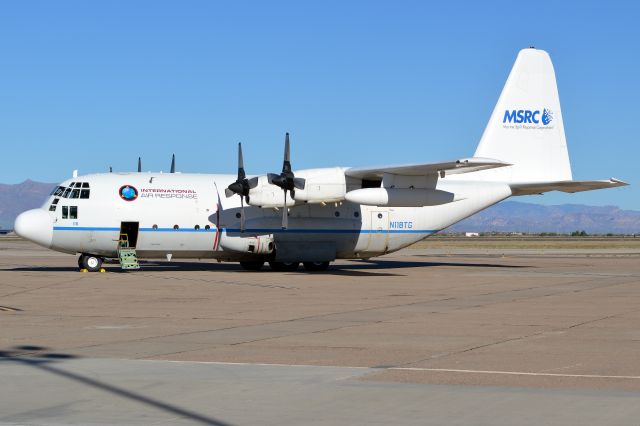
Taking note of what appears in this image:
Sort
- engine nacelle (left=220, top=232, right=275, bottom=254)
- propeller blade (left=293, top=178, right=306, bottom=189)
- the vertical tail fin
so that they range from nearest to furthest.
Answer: propeller blade (left=293, top=178, right=306, bottom=189) → engine nacelle (left=220, top=232, right=275, bottom=254) → the vertical tail fin

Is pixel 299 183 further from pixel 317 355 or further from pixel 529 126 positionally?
pixel 317 355

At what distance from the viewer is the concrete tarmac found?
9461 millimetres

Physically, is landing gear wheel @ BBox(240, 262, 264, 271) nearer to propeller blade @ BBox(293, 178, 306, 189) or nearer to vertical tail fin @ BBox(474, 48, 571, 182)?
propeller blade @ BBox(293, 178, 306, 189)

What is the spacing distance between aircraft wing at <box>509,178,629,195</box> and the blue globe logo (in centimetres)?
1701

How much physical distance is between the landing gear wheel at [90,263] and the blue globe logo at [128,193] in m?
3.07

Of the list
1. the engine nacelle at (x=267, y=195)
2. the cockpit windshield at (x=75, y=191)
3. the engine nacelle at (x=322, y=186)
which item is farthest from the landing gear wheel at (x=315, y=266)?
the cockpit windshield at (x=75, y=191)

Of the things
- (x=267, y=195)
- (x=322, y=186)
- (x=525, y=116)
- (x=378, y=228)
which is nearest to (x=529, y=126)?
(x=525, y=116)

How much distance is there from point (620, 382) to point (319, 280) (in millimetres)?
22670

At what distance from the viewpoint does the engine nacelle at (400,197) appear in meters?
35.9

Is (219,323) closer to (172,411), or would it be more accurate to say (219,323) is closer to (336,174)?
(172,411)

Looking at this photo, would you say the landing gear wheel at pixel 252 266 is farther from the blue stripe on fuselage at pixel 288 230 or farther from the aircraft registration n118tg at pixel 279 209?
the blue stripe on fuselage at pixel 288 230

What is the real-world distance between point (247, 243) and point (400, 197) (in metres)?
6.74

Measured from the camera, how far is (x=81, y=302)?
2350 cm

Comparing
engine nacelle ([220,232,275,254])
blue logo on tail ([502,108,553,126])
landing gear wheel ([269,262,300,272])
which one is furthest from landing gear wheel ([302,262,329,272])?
blue logo on tail ([502,108,553,126])
